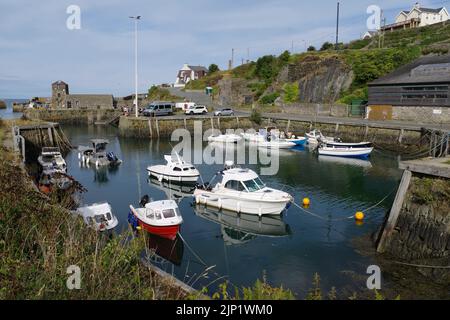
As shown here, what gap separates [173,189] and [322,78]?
50.4m

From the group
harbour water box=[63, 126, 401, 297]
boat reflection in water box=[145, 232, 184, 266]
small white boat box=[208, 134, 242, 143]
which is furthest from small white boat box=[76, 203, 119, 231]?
small white boat box=[208, 134, 242, 143]

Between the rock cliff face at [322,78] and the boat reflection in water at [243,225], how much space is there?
50.4 meters

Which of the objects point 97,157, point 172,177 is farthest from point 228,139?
point 172,177

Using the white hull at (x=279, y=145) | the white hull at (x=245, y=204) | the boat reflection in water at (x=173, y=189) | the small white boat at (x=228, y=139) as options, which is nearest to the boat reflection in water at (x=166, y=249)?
the white hull at (x=245, y=204)

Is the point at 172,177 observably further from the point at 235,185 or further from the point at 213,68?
the point at 213,68

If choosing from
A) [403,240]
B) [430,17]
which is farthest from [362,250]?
[430,17]

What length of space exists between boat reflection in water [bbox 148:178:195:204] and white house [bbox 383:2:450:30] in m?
96.0

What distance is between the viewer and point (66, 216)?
10.6 meters

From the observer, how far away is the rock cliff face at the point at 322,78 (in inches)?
2675

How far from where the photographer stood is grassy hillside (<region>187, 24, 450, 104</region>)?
206 feet

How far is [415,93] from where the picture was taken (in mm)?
46875

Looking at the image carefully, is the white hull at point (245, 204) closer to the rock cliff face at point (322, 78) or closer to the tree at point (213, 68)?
the rock cliff face at point (322, 78)

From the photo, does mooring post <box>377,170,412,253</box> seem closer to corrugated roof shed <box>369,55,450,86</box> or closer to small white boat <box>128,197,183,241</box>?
small white boat <box>128,197,183,241</box>
